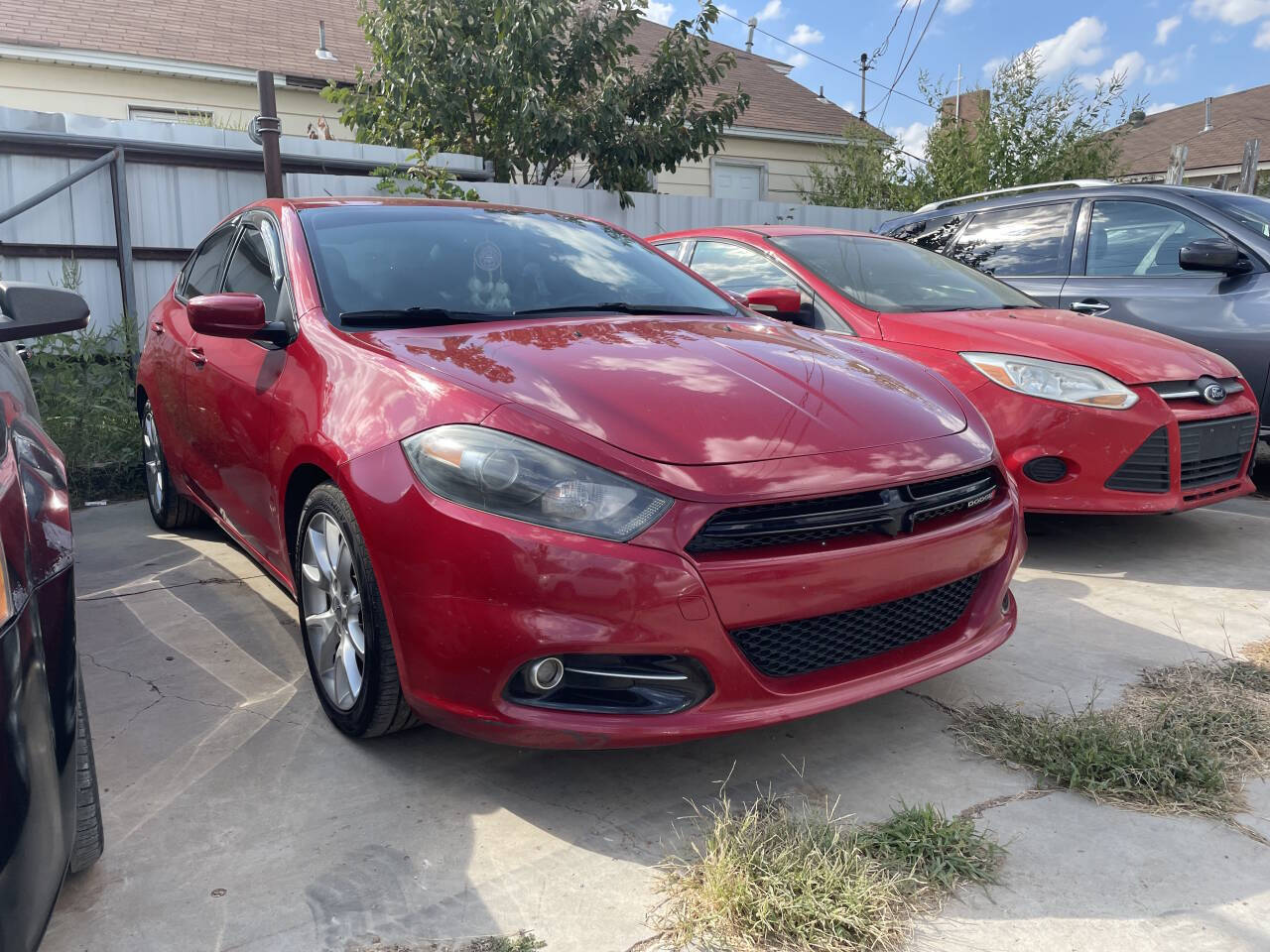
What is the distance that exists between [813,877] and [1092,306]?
4381 mm

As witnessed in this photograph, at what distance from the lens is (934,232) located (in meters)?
6.45

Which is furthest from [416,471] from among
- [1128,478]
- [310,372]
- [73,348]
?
[73,348]

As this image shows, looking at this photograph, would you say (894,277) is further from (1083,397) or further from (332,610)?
(332,610)

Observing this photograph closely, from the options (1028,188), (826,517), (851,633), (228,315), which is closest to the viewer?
(826,517)

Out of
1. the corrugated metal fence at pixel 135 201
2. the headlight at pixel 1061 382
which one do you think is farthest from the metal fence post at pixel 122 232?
the headlight at pixel 1061 382

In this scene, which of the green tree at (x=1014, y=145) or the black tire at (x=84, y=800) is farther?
the green tree at (x=1014, y=145)

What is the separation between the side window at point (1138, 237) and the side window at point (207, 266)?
459cm

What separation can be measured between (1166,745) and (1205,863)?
43 cm

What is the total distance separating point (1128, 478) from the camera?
410cm

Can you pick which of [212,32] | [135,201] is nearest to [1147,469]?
[135,201]

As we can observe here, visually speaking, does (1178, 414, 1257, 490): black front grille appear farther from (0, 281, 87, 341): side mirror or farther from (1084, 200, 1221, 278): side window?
(0, 281, 87, 341): side mirror

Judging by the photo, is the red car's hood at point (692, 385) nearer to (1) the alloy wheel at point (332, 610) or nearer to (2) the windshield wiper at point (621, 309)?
(2) the windshield wiper at point (621, 309)

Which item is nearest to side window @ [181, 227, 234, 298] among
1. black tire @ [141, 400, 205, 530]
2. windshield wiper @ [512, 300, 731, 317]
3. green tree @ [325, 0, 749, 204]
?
black tire @ [141, 400, 205, 530]

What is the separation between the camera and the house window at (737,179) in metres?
16.4
